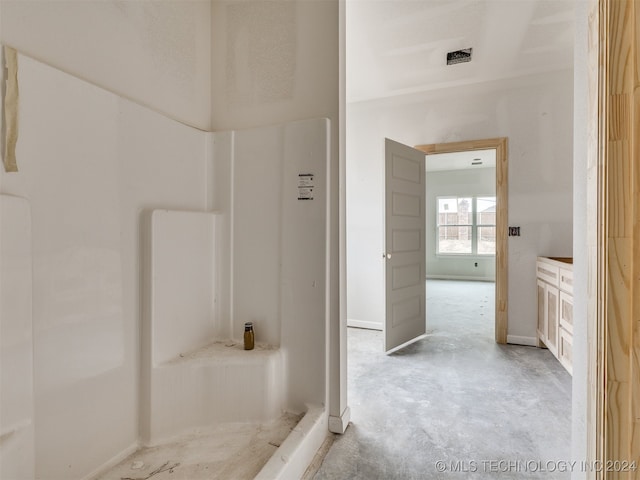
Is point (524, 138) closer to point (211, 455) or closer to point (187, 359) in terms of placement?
point (187, 359)

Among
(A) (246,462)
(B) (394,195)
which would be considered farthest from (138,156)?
(B) (394,195)

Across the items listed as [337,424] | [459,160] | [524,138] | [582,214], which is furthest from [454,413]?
[459,160]

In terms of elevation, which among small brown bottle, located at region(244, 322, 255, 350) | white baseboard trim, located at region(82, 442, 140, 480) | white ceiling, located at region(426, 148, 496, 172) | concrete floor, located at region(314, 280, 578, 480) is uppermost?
white ceiling, located at region(426, 148, 496, 172)

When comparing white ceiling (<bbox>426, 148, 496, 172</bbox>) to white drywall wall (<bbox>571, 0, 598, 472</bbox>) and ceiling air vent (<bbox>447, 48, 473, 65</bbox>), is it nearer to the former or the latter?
ceiling air vent (<bbox>447, 48, 473, 65</bbox>)

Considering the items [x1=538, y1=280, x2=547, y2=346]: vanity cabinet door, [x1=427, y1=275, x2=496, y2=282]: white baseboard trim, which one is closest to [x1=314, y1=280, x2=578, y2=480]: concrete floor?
[x1=538, y1=280, x2=547, y2=346]: vanity cabinet door

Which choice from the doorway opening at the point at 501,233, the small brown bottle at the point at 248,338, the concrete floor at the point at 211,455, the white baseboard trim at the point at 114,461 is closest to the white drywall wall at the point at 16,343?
the white baseboard trim at the point at 114,461

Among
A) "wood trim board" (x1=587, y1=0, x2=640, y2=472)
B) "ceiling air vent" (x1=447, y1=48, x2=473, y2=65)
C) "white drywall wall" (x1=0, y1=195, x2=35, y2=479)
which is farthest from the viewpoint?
"ceiling air vent" (x1=447, y1=48, x2=473, y2=65)

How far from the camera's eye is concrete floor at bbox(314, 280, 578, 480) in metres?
1.54

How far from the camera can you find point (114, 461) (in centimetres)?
142

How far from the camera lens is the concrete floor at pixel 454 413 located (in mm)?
1535

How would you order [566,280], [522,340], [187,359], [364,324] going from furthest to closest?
[364,324], [522,340], [566,280], [187,359]

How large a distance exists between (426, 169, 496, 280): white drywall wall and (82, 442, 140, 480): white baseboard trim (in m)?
7.79

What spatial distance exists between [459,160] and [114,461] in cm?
709

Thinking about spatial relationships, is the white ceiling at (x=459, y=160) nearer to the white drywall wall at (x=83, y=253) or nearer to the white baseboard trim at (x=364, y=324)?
the white baseboard trim at (x=364, y=324)
